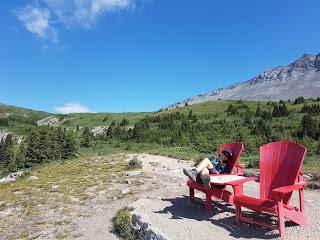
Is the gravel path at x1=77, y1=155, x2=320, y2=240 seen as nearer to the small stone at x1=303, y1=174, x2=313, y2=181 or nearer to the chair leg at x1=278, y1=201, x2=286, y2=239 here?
the chair leg at x1=278, y1=201, x2=286, y2=239

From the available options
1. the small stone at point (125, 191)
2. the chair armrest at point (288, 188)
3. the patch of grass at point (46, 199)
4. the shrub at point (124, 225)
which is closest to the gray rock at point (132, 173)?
the patch of grass at point (46, 199)

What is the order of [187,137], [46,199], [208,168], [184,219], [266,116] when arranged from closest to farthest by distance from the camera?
[184,219], [208,168], [46,199], [187,137], [266,116]

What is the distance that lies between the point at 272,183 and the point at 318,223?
47.3 inches

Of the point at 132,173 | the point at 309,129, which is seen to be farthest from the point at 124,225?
the point at 309,129

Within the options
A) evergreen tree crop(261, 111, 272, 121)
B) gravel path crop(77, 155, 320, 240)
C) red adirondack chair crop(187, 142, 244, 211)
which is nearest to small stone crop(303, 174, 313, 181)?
gravel path crop(77, 155, 320, 240)

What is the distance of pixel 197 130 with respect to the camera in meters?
53.9

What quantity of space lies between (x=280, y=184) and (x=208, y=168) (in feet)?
6.66

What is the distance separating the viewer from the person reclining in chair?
9.30 meters

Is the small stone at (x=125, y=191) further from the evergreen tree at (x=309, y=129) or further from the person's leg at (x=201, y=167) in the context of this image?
the evergreen tree at (x=309, y=129)

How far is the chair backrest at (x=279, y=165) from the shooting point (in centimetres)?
820

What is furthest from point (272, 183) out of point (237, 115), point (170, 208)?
point (237, 115)

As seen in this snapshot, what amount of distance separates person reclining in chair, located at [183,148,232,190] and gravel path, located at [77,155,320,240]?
837 mm

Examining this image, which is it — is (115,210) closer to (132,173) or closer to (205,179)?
(205,179)

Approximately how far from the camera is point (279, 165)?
863 cm
